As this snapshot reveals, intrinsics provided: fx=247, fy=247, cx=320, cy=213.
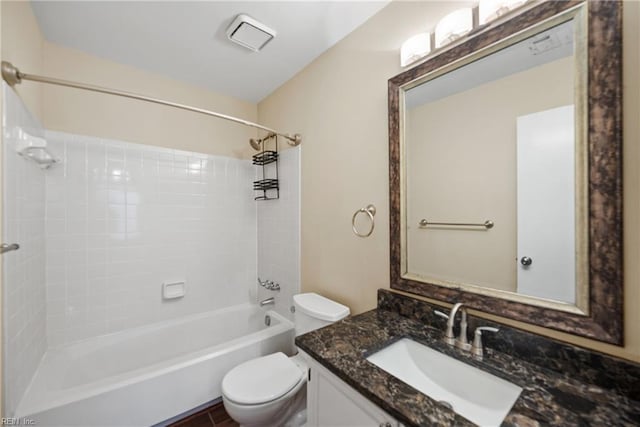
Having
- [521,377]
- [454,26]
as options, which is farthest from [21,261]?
[454,26]

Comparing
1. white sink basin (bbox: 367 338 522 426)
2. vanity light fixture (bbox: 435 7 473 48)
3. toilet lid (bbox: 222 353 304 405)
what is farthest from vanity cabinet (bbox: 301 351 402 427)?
vanity light fixture (bbox: 435 7 473 48)

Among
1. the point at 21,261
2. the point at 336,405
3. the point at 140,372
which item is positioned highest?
the point at 21,261

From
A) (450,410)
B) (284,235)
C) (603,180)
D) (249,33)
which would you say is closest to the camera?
(450,410)

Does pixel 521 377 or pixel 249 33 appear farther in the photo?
pixel 249 33

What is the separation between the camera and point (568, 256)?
802mm

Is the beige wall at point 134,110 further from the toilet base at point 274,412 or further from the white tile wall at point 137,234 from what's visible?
the toilet base at point 274,412

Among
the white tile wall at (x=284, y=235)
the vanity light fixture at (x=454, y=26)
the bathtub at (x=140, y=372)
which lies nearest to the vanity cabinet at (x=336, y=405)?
the bathtub at (x=140, y=372)

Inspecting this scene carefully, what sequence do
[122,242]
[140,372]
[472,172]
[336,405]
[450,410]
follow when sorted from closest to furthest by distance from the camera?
[450,410] < [336,405] < [472,172] < [140,372] < [122,242]

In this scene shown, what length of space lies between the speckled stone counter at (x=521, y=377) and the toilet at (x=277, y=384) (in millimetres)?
462

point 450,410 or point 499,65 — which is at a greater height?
point 499,65

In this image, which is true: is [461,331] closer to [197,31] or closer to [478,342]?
[478,342]

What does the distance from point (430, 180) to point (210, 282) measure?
2112 mm

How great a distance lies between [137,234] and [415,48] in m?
2.29

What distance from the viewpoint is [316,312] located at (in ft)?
4.74
